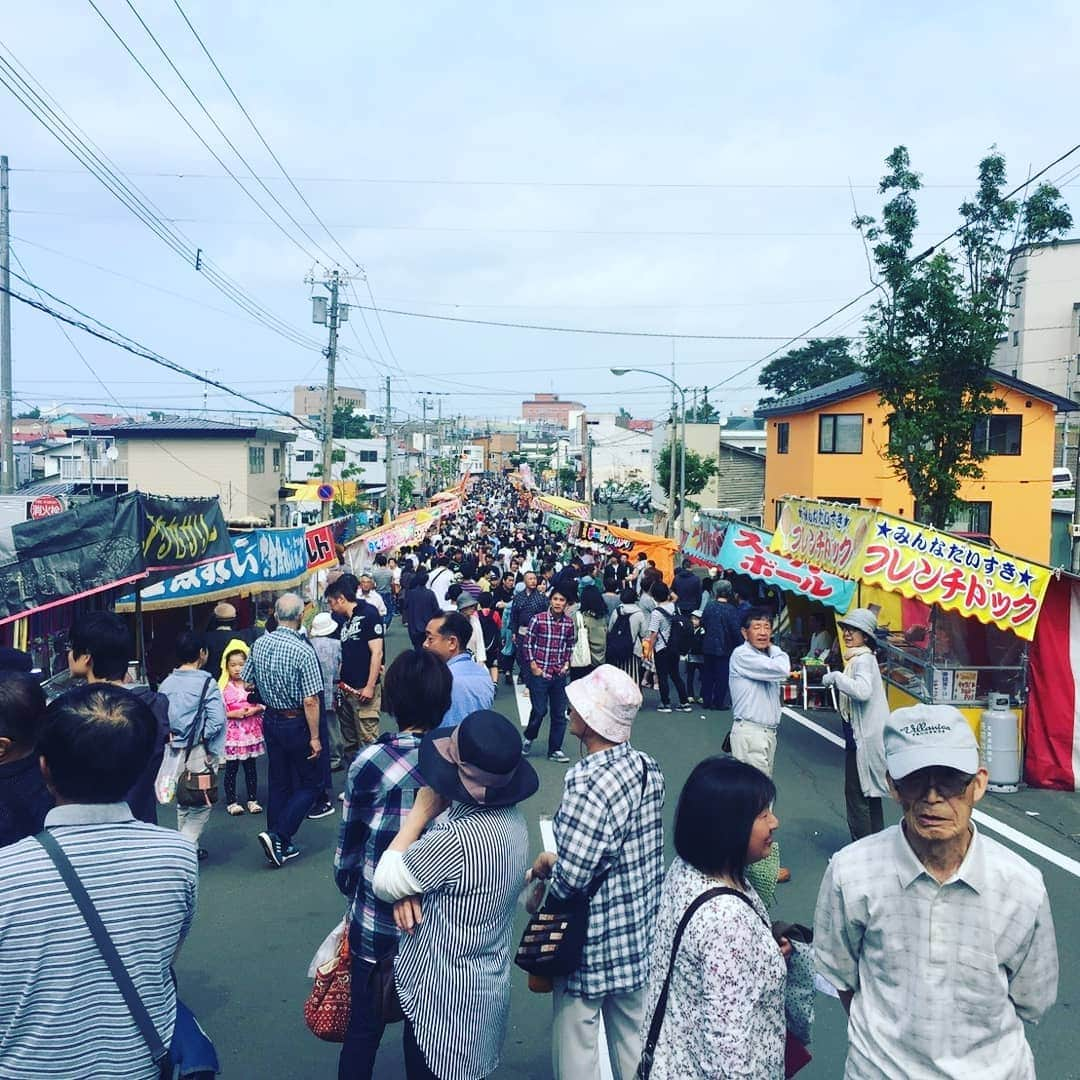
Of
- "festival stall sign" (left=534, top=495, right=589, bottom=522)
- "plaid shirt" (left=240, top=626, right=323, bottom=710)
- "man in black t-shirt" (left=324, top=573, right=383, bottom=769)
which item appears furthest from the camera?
"festival stall sign" (left=534, top=495, right=589, bottom=522)

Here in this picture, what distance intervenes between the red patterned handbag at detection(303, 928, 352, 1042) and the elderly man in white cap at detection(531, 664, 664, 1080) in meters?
0.76

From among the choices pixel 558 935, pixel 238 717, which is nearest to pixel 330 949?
pixel 558 935

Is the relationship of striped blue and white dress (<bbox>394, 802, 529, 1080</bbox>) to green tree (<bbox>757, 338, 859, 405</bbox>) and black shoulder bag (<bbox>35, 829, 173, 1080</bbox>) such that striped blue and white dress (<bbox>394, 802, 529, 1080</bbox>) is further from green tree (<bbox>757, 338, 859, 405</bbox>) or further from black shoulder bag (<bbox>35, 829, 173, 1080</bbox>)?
green tree (<bbox>757, 338, 859, 405</bbox>)

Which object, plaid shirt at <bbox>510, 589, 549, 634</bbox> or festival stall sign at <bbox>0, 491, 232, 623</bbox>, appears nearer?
festival stall sign at <bbox>0, 491, 232, 623</bbox>

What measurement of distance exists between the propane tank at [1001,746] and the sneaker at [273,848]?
21.0 ft

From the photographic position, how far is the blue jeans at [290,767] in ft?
23.2

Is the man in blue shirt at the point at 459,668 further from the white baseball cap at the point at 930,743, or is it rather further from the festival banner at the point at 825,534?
the festival banner at the point at 825,534

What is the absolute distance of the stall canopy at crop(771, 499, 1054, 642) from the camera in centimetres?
932

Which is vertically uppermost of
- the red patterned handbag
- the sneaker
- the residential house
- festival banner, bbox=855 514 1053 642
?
the residential house

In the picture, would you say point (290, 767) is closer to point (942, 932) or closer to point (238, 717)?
point (238, 717)

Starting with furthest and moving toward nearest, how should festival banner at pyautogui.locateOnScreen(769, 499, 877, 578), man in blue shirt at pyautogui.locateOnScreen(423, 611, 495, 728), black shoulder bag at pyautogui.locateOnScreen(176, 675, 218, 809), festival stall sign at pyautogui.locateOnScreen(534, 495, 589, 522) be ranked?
festival stall sign at pyautogui.locateOnScreen(534, 495, 589, 522)
festival banner at pyautogui.locateOnScreen(769, 499, 877, 578)
black shoulder bag at pyautogui.locateOnScreen(176, 675, 218, 809)
man in blue shirt at pyautogui.locateOnScreen(423, 611, 495, 728)

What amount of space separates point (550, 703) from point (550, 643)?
685 mm

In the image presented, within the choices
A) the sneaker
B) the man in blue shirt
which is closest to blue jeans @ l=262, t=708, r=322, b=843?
the sneaker

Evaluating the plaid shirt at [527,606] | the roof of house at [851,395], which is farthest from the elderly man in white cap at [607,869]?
the roof of house at [851,395]
